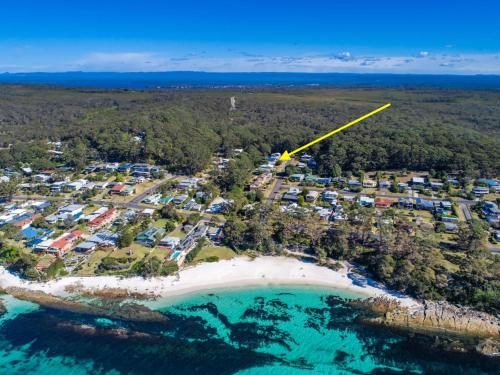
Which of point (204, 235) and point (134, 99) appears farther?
point (134, 99)

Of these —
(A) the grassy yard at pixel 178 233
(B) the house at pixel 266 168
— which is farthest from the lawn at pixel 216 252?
(B) the house at pixel 266 168

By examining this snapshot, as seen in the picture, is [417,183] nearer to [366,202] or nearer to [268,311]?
[366,202]

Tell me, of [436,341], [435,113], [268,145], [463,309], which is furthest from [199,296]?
[435,113]

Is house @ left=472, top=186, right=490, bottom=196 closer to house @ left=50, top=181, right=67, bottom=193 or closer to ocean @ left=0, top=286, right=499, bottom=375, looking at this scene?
ocean @ left=0, top=286, right=499, bottom=375

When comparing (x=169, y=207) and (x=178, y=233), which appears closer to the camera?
(x=178, y=233)

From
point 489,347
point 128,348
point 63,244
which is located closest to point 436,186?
point 489,347

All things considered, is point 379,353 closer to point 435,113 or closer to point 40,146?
point 40,146
